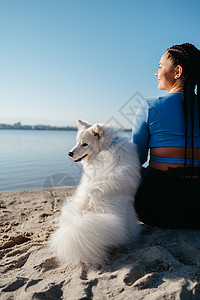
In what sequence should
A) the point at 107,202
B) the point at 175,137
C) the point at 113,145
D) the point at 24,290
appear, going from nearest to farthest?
the point at 24,290 < the point at 107,202 < the point at 175,137 < the point at 113,145

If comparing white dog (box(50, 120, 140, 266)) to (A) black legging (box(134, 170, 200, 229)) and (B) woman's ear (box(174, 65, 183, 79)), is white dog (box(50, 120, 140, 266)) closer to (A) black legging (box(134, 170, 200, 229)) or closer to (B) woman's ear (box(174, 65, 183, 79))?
(A) black legging (box(134, 170, 200, 229))

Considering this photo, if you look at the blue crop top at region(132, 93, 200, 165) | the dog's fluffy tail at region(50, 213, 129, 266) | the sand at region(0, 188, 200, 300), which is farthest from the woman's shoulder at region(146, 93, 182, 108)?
the sand at region(0, 188, 200, 300)

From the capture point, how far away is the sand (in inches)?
57.9

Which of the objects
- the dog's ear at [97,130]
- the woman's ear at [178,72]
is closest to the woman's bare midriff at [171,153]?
the dog's ear at [97,130]

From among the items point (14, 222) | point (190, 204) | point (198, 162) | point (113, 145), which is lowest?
point (14, 222)

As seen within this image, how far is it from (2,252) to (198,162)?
7.33 feet

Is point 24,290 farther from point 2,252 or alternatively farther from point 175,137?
point 175,137

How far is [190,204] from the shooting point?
2.24m

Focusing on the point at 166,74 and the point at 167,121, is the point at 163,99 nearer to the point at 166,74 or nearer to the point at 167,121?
the point at 167,121

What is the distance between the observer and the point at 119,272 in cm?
168

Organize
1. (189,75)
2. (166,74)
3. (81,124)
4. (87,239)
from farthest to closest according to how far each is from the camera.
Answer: (81,124)
(166,74)
(189,75)
(87,239)

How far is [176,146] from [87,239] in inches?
49.2

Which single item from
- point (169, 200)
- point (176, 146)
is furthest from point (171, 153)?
point (169, 200)

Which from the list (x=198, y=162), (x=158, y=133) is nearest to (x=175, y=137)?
(x=158, y=133)
